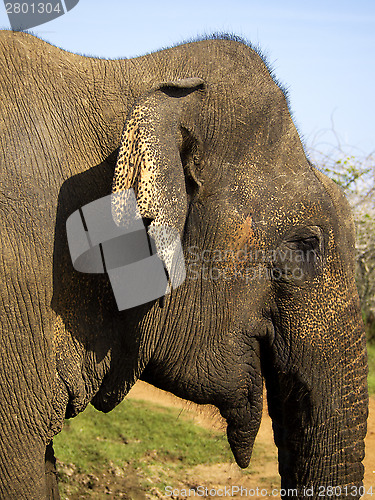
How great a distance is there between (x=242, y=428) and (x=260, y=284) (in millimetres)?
755

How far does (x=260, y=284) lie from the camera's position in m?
2.80

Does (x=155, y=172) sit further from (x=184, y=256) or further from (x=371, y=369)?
(x=371, y=369)

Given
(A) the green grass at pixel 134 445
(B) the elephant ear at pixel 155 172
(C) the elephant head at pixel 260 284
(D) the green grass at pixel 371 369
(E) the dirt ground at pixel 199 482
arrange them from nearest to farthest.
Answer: (B) the elephant ear at pixel 155 172
(C) the elephant head at pixel 260 284
(E) the dirt ground at pixel 199 482
(A) the green grass at pixel 134 445
(D) the green grass at pixel 371 369

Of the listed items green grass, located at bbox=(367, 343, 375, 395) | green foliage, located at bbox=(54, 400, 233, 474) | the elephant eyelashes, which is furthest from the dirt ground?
the elephant eyelashes

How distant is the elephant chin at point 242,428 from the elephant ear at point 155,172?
95 cm

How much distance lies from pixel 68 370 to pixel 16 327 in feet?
1.00

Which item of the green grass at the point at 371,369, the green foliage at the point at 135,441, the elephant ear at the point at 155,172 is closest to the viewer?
the elephant ear at the point at 155,172

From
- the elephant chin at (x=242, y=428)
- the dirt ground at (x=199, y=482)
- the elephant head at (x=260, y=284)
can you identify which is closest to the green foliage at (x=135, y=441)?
the dirt ground at (x=199, y=482)

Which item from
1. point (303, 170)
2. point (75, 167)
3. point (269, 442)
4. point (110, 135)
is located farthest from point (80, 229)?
point (269, 442)

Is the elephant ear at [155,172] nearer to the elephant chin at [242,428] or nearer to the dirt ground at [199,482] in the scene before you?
the elephant chin at [242,428]

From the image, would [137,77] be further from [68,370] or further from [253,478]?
[253,478]

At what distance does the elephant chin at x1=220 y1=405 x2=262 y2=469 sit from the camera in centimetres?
306

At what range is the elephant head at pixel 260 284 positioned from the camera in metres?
2.70

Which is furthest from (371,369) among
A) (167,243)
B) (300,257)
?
(167,243)
